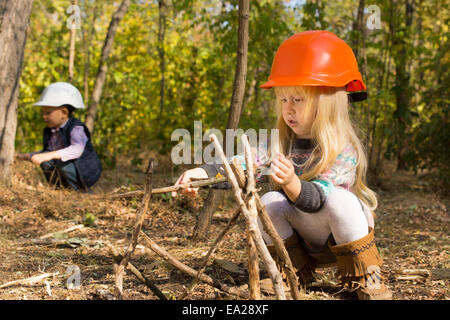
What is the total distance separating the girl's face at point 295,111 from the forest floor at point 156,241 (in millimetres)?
744

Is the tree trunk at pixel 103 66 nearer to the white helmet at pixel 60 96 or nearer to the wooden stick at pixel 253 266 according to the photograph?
the white helmet at pixel 60 96

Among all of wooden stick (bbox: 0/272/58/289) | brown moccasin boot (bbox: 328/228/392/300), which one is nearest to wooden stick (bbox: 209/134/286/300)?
brown moccasin boot (bbox: 328/228/392/300)

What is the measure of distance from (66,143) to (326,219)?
3252 mm

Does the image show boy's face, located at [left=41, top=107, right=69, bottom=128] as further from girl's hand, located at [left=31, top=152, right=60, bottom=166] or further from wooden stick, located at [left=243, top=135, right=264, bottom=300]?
wooden stick, located at [left=243, top=135, right=264, bottom=300]

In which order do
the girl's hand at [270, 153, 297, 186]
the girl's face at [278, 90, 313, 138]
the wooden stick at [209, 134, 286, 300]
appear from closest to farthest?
1. the wooden stick at [209, 134, 286, 300]
2. the girl's hand at [270, 153, 297, 186]
3. the girl's face at [278, 90, 313, 138]

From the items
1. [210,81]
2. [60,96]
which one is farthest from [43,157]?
[210,81]

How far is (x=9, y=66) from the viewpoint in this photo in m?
3.85

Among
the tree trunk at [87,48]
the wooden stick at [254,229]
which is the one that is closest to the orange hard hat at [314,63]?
the wooden stick at [254,229]

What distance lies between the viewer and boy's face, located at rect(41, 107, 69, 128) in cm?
450

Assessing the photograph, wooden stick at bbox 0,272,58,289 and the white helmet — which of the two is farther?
the white helmet

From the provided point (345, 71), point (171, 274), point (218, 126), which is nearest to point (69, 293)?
point (171, 274)

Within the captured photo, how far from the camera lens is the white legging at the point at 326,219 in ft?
6.26

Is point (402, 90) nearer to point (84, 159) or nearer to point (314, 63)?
point (84, 159)

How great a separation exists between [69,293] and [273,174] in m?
0.99
